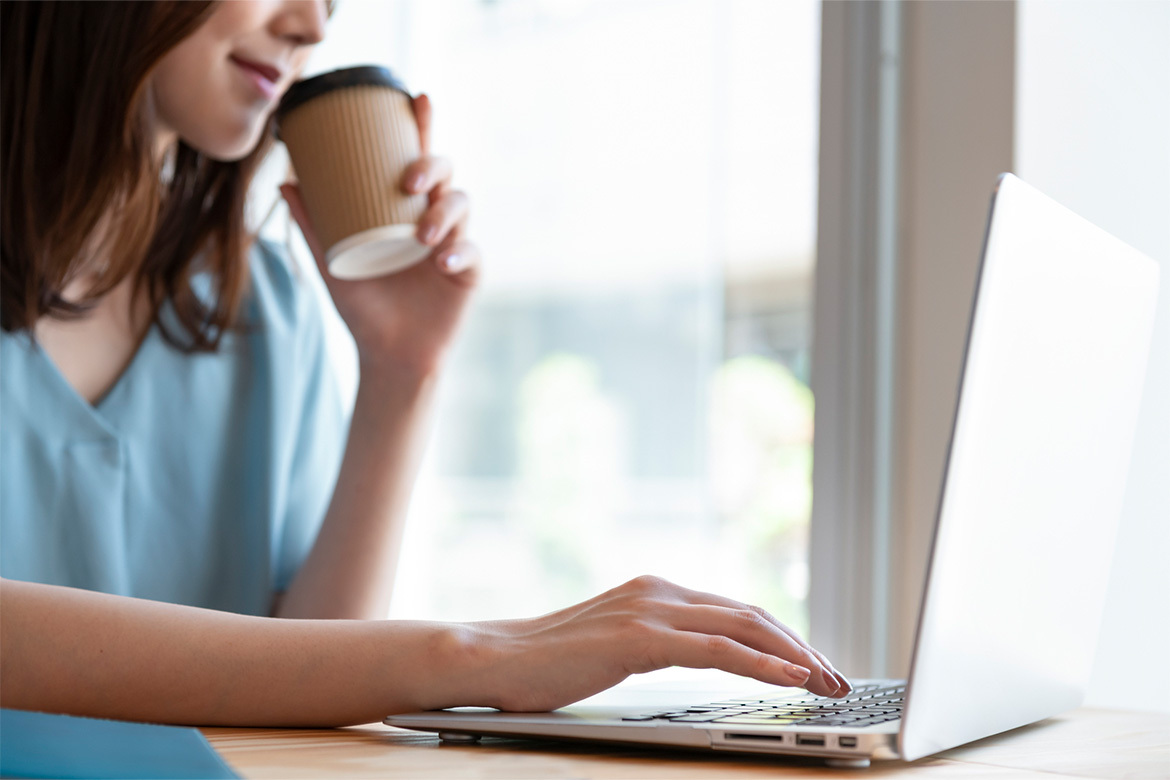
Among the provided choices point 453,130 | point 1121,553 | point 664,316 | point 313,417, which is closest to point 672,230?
point 664,316

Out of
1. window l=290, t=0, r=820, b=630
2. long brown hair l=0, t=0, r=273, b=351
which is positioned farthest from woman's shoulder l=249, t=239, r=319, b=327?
window l=290, t=0, r=820, b=630

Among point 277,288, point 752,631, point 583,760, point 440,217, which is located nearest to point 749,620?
point 752,631

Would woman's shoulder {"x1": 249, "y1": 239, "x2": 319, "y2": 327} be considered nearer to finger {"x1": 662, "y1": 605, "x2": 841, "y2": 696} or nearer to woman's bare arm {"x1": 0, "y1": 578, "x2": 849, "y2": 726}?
woman's bare arm {"x1": 0, "y1": 578, "x2": 849, "y2": 726}

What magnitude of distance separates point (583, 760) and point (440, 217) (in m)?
0.59

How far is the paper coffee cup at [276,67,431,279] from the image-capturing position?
892 mm

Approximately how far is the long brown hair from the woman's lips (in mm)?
65

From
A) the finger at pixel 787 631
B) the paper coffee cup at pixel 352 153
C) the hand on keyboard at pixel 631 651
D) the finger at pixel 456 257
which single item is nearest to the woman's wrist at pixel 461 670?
the hand on keyboard at pixel 631 651

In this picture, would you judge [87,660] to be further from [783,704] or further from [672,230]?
[672,230]

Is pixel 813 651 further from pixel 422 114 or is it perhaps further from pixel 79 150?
pixel 79 150

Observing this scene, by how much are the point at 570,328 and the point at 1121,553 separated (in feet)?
7.24

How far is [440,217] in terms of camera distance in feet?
3.11

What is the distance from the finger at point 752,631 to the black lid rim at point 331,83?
0.58 metres

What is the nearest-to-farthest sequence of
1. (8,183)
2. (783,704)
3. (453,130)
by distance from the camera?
1. (783,704)
2. (8,183)
3. (453,130)

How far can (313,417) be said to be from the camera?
4.05ft
